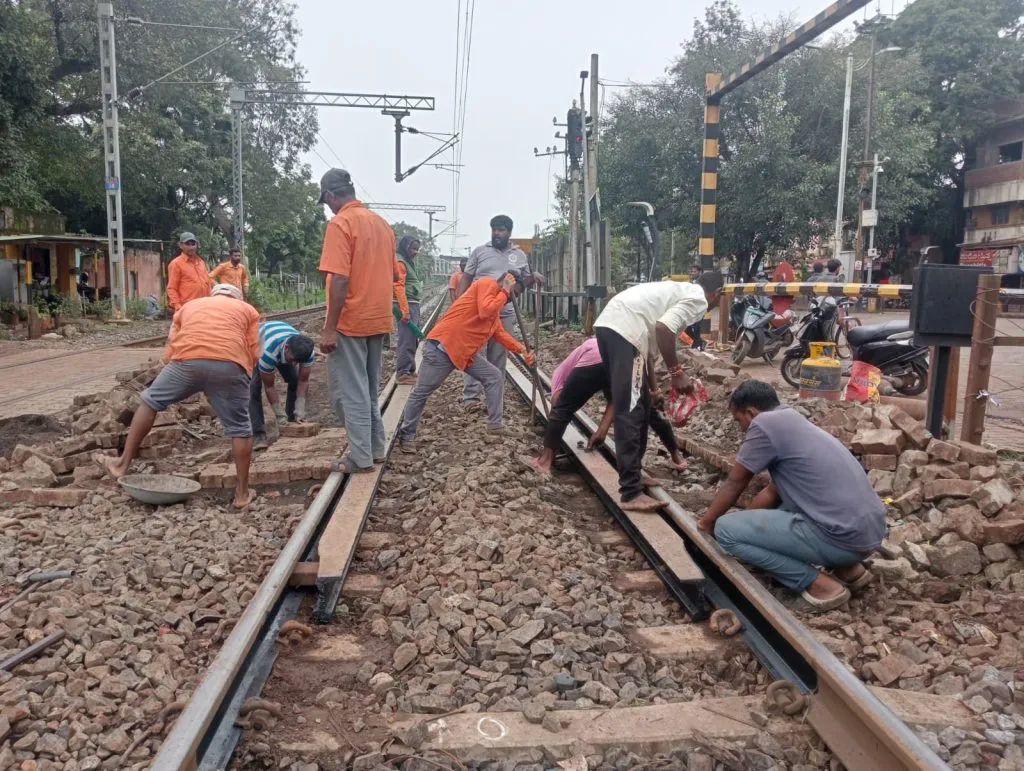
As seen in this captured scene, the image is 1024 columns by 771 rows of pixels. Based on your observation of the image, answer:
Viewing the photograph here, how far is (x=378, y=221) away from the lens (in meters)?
5.27

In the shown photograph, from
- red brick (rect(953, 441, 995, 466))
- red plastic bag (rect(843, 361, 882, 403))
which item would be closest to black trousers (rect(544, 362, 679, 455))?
red brick (rect(953, 441, 995, 466))

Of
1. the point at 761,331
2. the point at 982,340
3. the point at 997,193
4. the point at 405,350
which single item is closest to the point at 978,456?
the point at 982,340

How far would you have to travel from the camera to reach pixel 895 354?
802 centimetres

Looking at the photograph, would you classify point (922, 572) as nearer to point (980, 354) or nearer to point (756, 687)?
point (756, 687)

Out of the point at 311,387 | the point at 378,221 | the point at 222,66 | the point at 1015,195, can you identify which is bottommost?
the point at 311,387

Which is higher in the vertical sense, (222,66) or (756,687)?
(222,66)

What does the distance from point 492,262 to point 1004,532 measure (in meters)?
4.79

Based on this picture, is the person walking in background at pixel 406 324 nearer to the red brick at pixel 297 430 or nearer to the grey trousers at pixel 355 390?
the red brick at pixel 297 430

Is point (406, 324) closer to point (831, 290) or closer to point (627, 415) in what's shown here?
point (831, 290)

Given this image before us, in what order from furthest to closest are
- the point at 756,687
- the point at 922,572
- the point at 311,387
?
the point at 311,387 < the point at 922,572 < the point at 756,687

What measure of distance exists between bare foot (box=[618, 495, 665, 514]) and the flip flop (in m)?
1.10

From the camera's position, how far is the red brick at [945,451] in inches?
189

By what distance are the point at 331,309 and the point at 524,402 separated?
4.47m

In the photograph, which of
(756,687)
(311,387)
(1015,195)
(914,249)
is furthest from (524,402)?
(914,249)
